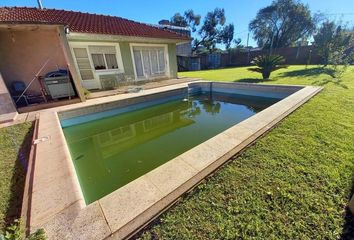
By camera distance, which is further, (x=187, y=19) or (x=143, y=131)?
(x=187, y=19)

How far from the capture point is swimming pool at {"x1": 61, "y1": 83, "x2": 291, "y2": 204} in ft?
11.2

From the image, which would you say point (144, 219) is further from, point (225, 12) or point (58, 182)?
point (225, 12)

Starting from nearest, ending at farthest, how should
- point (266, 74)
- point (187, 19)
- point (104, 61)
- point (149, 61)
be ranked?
point (104, 61), point (266, 74), point (149, 61), point (187, 19)

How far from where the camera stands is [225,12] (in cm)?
→ 3284

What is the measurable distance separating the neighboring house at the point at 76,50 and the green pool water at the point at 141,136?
8.63ft

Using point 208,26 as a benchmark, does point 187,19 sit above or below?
above

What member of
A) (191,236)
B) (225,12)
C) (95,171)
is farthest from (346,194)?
(225,12)

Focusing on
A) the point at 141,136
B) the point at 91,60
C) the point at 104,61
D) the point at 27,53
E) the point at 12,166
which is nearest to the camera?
the point at 12,166

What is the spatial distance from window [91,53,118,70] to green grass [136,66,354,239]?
940cm

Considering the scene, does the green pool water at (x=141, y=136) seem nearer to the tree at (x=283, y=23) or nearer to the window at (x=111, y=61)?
the window at (x=111, y=61)

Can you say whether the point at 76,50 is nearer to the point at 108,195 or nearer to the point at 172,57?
the point at 172,57

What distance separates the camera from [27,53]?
7.41m

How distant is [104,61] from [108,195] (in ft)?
30.6

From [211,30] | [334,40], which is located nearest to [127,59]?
[334,40]
